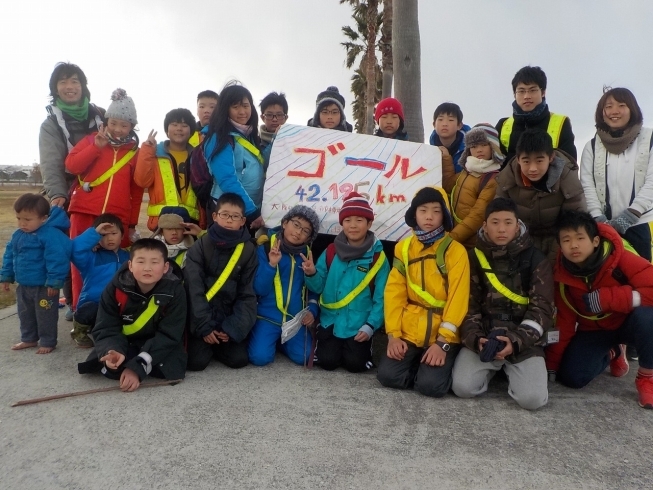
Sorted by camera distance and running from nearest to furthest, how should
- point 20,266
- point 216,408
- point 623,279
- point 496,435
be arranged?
point 496,435 → point 216,408 → point 623,279 → point 20,266

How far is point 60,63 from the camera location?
462cm

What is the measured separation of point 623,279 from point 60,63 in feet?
17.9

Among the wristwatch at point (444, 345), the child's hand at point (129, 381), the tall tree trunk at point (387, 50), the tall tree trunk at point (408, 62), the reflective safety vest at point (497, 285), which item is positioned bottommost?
the child's hand at point (129, 381)

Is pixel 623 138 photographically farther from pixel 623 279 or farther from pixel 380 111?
pixel 380 111

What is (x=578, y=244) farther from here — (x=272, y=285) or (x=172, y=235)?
(x=172, y=235)

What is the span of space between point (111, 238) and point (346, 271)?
88.9 inches

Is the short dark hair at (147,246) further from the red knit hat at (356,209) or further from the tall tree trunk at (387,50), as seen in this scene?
the tall tree trunk at (387,50)

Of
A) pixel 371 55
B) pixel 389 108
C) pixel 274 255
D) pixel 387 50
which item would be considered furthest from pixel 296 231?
pixel 371 55

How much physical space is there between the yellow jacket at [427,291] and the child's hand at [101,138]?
10.1ft

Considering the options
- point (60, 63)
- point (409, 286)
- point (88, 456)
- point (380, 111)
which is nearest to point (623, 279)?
point (409, 286)

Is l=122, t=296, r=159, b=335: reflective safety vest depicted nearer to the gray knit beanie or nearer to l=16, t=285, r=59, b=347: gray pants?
l=16, t=285, r=59, b=347: gray pants

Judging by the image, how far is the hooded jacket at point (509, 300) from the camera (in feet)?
11.2

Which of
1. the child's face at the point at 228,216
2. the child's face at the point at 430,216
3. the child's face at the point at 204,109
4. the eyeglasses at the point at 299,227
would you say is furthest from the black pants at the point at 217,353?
the child's face at the point at 204,109

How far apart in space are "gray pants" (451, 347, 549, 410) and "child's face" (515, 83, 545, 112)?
7.47ft
